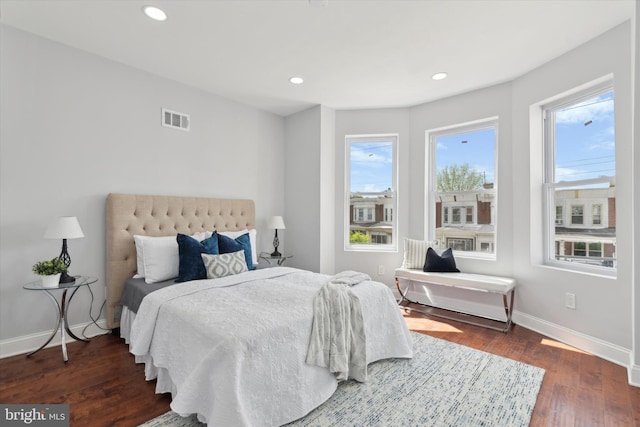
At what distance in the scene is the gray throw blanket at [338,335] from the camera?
6.26 feet

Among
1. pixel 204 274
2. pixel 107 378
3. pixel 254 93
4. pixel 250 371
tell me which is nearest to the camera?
pixel 250 371

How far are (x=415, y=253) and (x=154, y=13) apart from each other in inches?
144

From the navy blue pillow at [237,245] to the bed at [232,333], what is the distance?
0.34m

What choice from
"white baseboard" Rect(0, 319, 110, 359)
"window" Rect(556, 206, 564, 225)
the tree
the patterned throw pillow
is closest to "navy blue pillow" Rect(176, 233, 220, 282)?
the patterned throw pillow

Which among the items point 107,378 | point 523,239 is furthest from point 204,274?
point 523,239

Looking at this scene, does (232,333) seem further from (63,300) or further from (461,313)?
(461,313)

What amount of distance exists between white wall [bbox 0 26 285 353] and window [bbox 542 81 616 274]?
3.91 metres

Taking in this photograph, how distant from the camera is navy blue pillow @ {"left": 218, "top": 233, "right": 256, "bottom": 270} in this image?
3.14 metres

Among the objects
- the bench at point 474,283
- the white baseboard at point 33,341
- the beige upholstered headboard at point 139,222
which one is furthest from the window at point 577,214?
the white baseboard at point 33,341

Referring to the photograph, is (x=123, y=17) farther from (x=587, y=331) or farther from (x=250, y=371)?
(x=587, y=331)

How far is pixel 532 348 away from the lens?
279 cm

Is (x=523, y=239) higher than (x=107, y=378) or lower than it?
higher

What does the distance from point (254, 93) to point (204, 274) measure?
7.67 feet

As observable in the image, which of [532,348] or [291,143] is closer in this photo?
[532,348]
